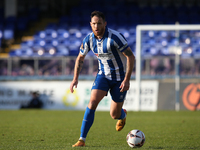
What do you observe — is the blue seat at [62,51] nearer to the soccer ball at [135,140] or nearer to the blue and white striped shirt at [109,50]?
the blue and white striped shirt at [109,50]

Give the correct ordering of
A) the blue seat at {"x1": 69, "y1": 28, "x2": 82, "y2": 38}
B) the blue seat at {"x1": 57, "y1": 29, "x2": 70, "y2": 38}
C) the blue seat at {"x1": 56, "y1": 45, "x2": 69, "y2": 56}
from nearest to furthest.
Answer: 1. the blue seat at {"x1": 56, "y1": 45, "x2": 69, "y2": 56}
2. the blue seat at {"x1": 69, "y1": 28, "x2": 82, "y2": 38}
3. the blue seat at {"x1": 57, "y1": 29, "x2": 70, "y2": 38}

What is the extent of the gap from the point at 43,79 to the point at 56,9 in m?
11.7

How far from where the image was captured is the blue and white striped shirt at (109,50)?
525 cm

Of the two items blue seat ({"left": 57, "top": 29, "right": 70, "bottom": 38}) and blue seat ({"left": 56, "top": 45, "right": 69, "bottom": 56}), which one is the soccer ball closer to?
blue seat ({"left": 56, "top": 45, "right": 69, "bottom": 56})

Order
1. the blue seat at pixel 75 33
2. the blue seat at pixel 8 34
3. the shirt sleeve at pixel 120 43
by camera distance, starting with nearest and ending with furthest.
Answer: the shirt sleeve at pixel 120 43
the blue seat at pixel 75 33
the blue seat at pixel 8 34

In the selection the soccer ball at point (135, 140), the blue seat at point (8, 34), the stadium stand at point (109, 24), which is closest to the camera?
the soccer ball at point (135, 140)

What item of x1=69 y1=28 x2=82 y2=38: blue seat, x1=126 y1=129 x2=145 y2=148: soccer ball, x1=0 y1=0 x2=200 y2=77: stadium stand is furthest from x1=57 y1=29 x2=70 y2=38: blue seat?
x1=126 y1=129 x2=145 y2=148: soccer ball

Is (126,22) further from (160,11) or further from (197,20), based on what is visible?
(197,20)

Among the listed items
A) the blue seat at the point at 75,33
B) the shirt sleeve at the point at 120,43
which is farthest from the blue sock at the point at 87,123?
the blue seat at the point at 75,33

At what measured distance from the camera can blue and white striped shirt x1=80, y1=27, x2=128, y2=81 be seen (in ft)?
17.2

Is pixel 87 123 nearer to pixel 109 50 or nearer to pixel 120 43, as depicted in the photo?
pixel 109 50

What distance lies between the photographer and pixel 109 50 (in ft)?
17.4

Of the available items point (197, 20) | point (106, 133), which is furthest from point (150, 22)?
point (106, 133)

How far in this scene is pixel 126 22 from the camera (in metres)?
20.4
